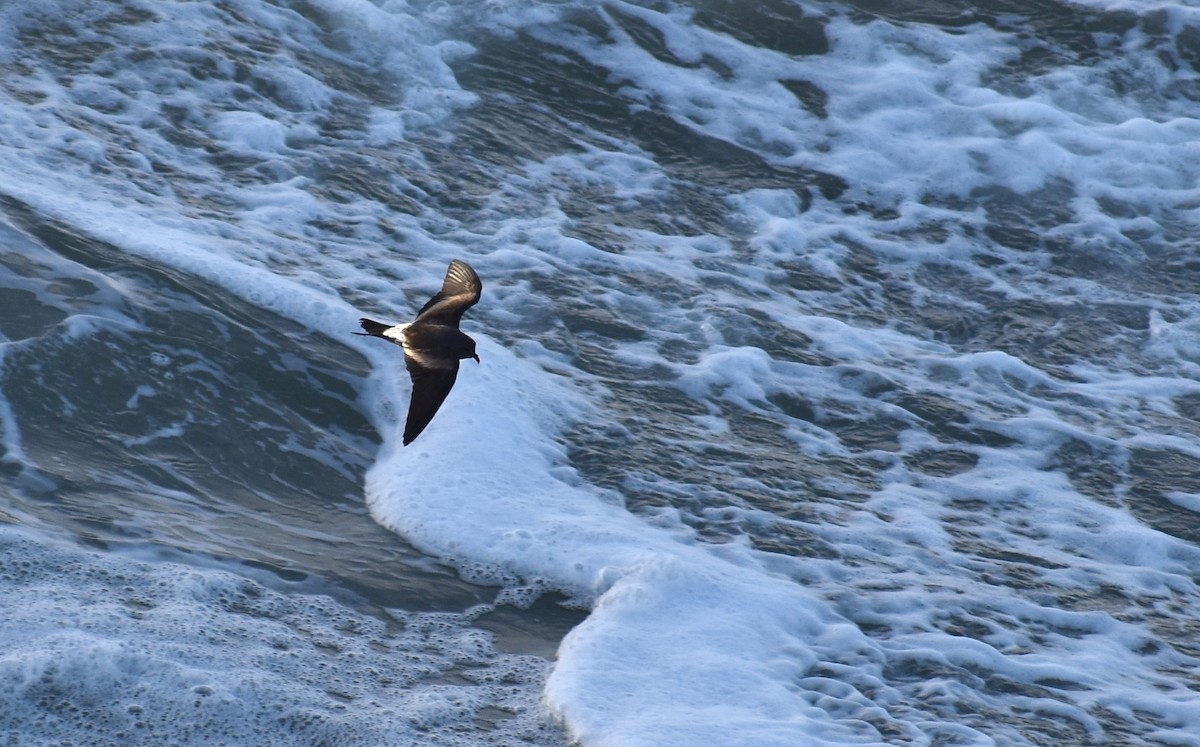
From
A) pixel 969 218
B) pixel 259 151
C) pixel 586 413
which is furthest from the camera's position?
pixel 969 218

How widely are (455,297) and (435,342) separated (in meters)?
0.27

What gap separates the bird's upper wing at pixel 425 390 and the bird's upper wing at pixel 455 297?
0.93 feet

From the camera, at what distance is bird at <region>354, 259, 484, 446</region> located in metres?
4.18

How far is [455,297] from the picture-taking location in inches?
189

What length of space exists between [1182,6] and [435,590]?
818 centimetres

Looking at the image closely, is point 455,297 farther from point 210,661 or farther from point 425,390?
point 210,661

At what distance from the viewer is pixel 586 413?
239 inches

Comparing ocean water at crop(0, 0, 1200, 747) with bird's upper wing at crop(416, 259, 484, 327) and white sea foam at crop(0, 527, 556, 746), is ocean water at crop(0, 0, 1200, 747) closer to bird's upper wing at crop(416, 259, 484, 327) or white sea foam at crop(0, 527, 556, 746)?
white sea foam at crop(0, 527, 556, 746)

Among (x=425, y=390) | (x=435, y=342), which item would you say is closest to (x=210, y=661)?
(x=425, y=390)

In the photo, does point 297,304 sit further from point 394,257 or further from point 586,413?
point 586,413

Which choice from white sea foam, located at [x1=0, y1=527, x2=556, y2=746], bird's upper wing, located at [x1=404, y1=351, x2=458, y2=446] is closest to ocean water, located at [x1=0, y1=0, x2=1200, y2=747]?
white sea foam, located at [x1=0, y1=527, x2=556, y2=746]

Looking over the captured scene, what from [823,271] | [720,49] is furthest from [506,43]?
[823,271]

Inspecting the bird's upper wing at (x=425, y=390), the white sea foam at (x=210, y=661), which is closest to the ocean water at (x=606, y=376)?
the white sea foam at (x=210, y=661)

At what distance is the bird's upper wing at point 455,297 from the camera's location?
476 cm
